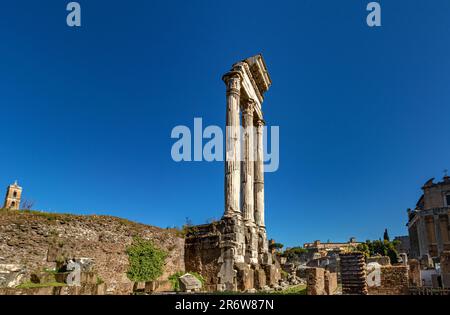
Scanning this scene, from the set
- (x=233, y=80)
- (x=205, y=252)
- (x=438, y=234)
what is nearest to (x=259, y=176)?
(x=233, y=80)

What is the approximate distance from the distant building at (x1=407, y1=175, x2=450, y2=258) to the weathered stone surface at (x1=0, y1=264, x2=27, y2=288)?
48189 mm

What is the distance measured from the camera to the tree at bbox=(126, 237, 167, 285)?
13547 millimetres

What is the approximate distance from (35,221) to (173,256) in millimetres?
6278

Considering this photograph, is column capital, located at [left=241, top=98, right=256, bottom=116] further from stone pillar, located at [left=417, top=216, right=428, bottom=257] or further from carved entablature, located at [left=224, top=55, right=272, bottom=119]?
stone pillar, located at [left=417, top=216, right=428, bottom=257]

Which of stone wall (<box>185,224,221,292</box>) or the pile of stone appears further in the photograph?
stone wall (<box>185,224,221,292</box>)

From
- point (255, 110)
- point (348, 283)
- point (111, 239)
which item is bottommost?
point (348, 283)

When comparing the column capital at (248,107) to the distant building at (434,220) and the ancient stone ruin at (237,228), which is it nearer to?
A: the ancient stone ruin at (237,228)

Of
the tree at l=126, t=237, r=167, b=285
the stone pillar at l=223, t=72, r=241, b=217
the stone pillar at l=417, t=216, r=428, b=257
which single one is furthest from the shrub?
the stone pillar at l=417, t=216, r=428, b=257

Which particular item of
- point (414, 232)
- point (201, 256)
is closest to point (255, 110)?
point (201, 256)

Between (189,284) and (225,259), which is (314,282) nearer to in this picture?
(189,284)

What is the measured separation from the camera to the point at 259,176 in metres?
20.7

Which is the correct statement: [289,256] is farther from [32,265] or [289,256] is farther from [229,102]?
[32,265]

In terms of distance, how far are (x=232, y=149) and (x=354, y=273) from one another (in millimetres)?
8929
